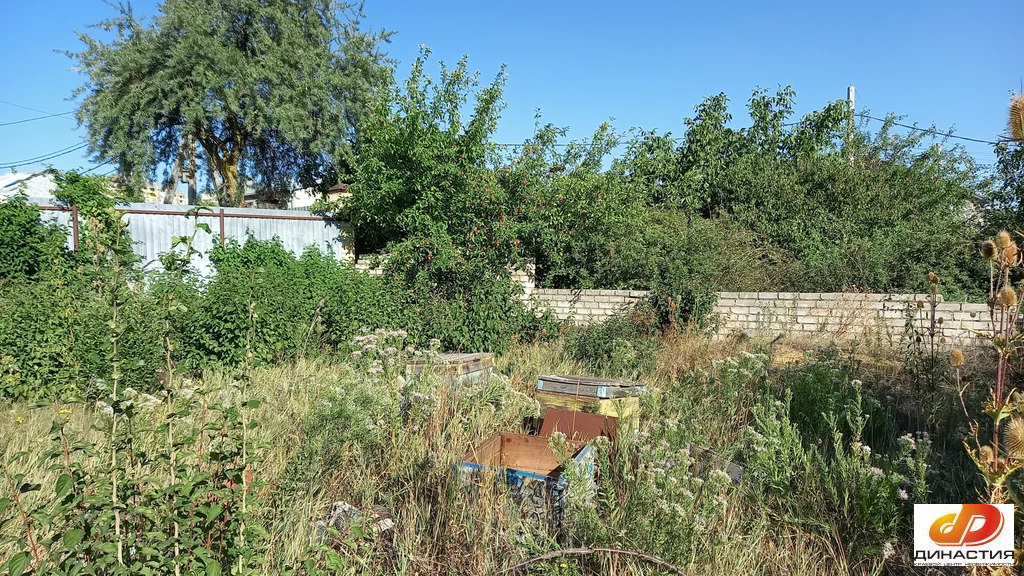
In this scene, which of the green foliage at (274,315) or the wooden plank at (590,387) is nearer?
the wooden plank at (590,387)

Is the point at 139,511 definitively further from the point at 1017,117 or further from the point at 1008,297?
the point at 1017,117

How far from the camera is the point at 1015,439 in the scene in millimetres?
1786

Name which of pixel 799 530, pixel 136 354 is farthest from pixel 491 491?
pixel 136 354

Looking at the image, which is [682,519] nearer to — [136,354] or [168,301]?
[168,301]

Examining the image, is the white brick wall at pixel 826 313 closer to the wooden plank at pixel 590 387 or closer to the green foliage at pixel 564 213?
the green foliage at pixel 564 213

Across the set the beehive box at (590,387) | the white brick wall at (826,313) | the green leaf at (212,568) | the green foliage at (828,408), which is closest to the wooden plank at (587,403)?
the beehive box at (590,387)

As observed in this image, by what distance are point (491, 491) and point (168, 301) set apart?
164 centimetres

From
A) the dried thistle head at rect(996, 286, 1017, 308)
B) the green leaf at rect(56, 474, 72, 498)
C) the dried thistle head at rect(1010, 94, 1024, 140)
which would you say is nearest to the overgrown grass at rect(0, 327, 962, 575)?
the green leaf at rect(56, 474, 72, 498)

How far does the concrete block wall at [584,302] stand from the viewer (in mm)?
8812

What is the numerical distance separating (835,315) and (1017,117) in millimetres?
6606

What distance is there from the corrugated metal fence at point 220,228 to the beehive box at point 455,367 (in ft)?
16.4

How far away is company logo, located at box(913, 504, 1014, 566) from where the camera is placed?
195cm

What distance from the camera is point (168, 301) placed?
225cm

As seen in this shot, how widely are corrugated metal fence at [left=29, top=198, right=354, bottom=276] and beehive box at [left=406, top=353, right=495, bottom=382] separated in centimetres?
500
